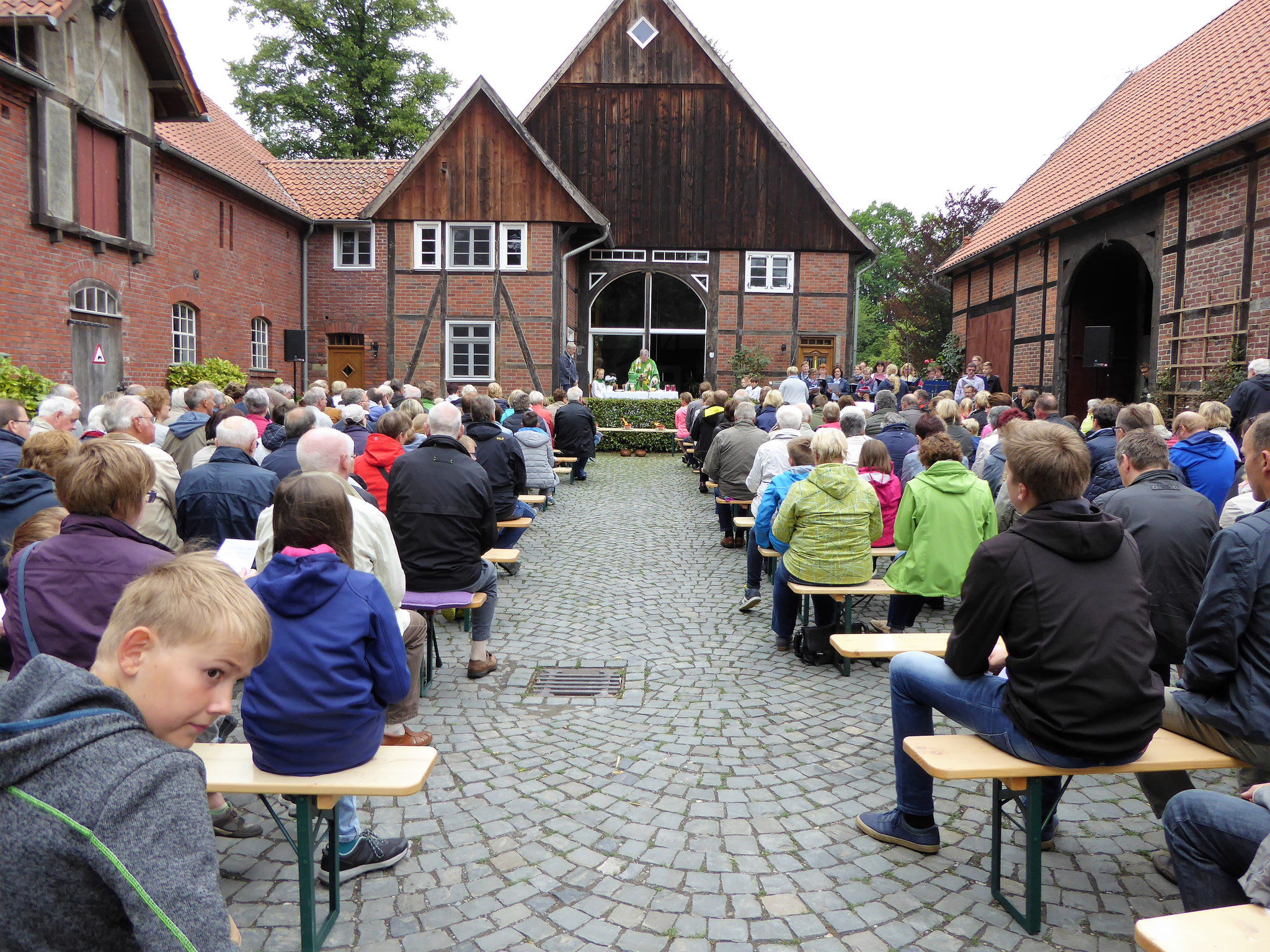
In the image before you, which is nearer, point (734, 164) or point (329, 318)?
point (734, 164)

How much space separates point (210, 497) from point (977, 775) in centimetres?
422

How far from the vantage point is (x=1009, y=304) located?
20.0 m

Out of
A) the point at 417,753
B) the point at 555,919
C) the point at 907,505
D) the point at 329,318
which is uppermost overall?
the point at 329,318

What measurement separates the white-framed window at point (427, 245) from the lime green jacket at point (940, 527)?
684 inches

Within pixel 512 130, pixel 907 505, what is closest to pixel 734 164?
pixel 512 130

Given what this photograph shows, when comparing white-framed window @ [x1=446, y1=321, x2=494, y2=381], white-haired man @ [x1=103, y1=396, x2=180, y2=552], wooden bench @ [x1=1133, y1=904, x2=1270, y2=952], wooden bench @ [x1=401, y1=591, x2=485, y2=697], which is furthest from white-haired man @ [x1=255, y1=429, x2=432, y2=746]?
white-framed window @ [x1=446, y1=321, x2=494, y2=381]

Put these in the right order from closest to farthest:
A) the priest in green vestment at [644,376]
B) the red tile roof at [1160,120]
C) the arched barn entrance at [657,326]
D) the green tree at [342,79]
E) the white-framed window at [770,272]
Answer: the red tile roof at [1160,120] → the priest in green vestment at [644,376] → the white-framed window at [770,272] → the arched barn entrance at [657,326] → the green tree at [342,79]

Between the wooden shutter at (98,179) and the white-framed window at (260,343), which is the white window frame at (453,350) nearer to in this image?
the white-framed window at (260,343)

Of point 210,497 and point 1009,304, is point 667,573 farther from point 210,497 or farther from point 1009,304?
point 1009,304

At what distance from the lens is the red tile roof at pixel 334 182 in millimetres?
24250

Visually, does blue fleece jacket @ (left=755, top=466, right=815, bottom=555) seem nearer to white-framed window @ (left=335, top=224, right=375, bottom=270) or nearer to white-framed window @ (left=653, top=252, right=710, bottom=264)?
white-framed window @ (left=653, top=252, right=710, bottom=264)

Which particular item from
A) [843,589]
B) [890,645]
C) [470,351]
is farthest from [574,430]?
[890,645]

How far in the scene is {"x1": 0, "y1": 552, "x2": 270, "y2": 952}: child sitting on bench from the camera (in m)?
1.33

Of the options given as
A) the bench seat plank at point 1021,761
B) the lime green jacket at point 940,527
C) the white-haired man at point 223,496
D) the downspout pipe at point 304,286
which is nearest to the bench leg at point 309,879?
the bench seat plank at point 1021,761
